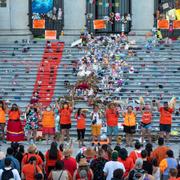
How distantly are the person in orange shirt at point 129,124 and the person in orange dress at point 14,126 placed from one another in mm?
3849

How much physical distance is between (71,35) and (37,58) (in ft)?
11.5

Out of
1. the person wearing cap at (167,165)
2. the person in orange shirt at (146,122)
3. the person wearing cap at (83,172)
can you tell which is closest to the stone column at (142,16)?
the person in orange shirt at (146,122)

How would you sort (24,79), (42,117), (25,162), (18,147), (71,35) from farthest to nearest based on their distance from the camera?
(71,35) < (24,79) < (42,117) < (18,147) < (25,162)

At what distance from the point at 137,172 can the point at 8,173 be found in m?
2.72

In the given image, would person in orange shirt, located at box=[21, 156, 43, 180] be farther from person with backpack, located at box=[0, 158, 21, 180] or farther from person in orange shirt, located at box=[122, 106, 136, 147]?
person in orange shirt, located at box=[122, 106, 136, 147]

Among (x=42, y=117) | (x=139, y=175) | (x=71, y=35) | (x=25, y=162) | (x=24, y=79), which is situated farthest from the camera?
(x=71, y=35)

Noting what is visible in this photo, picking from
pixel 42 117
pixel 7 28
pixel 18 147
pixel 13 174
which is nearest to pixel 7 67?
pixel 7 28

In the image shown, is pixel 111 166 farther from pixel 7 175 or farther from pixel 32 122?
pixel 32 122

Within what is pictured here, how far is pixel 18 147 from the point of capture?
17438 mm

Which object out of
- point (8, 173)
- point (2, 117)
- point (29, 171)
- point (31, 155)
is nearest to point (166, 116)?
point (2, 117)

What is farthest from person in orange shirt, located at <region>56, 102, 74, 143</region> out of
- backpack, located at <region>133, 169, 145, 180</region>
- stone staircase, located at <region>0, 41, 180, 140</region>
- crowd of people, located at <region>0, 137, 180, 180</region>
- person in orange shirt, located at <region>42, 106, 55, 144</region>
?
backpack, located at <region>133, 169, 145, 180</region>

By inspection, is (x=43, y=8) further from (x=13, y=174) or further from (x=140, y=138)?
(x=13, y=174)

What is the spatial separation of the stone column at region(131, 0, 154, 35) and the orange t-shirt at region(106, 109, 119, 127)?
1174 centimetres

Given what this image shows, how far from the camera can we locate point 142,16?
36.2 metres
